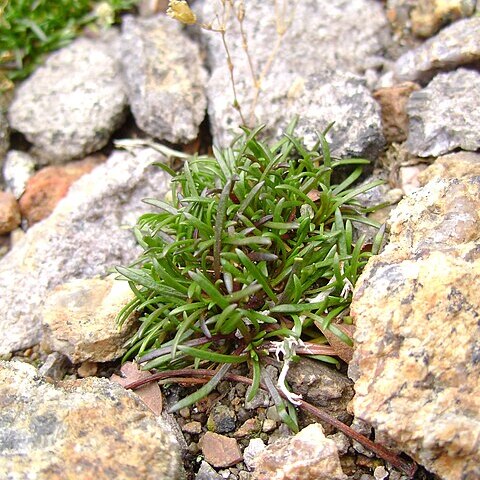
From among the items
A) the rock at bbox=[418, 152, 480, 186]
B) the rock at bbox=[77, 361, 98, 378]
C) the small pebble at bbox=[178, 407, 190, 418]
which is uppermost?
the rock at bbox=[418, 152, 480, 186]

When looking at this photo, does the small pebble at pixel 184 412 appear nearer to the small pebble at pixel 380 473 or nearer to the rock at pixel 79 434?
the rock at pixel 79 434

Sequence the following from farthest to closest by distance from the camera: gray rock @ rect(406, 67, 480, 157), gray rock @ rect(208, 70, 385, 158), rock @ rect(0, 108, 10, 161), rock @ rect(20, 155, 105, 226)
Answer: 1. rock @ rect(0, 108, 10, 161)
2. rock @ rect(20, 155, 105, 226)
3. gray rock @ rect(208, 70, 385, 158)
4. gray rock @ rect(406, 67, 480, 157)

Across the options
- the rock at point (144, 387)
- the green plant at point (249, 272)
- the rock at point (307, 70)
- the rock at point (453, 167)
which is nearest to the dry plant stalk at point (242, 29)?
the rock at point (307, 70)

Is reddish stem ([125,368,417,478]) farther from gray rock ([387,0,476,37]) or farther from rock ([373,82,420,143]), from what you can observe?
gray rock ([387,0,476,37])

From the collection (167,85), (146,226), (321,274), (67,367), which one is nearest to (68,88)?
(167,85)

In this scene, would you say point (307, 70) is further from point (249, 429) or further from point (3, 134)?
point (249, 429)

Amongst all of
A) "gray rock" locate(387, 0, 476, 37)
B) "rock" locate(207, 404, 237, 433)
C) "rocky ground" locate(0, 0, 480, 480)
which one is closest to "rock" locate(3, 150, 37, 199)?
"rocky ground" locate(0, 0, 480, 480)
